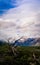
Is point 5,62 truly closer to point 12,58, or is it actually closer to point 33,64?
point 12,58

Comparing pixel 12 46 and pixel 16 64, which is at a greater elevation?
pixel 12 46

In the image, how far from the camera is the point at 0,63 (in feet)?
268

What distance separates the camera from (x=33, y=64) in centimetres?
8175

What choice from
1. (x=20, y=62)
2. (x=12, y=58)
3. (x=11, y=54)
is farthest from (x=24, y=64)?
(x=11, y=54)

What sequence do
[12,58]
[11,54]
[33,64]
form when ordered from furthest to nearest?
[11,54] → [12,58] → [33,64]

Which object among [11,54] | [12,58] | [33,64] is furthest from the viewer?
[11,54]

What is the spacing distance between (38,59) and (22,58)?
19.5 ft

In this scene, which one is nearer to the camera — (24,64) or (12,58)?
(24,64)

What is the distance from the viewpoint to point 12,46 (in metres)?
94.3

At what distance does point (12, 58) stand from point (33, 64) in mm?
9416

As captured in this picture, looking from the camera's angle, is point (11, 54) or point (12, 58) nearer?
point (12, 58)

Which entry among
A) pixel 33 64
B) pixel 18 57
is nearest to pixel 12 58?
pixel 18 57

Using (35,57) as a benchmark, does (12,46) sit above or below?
above

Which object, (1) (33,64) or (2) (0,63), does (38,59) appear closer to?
(1) (33,64)
